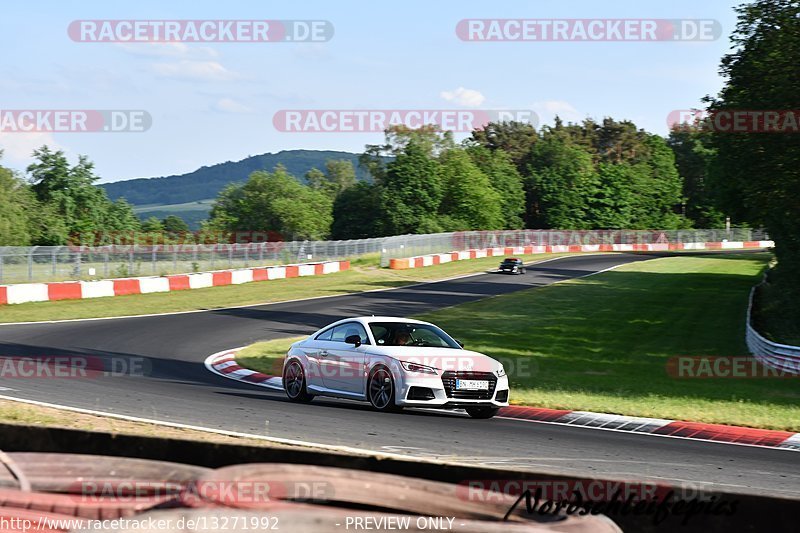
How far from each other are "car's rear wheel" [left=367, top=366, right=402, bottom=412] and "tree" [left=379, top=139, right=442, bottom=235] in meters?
93.6

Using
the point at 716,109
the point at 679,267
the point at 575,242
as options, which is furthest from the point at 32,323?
the point at 575,242

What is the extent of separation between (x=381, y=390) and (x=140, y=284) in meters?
26.3

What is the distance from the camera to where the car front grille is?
13.9m

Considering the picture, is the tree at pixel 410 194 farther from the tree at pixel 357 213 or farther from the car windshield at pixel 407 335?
the car windshield at pixel 407 335

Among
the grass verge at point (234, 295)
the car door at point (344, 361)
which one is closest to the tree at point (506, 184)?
the grass verge at point (234, 295)

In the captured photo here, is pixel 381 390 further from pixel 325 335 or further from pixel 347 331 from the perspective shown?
pixel 325 335

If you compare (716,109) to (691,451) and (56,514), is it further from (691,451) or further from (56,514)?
(56,514)

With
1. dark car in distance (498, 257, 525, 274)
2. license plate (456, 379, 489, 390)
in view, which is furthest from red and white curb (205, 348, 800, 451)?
dark car in distance (498, 257, 525, 274)

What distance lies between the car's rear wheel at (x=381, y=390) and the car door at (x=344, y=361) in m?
0.23

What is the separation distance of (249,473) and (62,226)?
270 feet

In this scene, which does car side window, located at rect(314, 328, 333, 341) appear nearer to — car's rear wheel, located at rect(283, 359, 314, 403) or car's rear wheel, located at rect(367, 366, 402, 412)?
car's rear wheel, located at rect(283, 359, 314, 403)

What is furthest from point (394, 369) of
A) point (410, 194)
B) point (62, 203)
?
point (410, 194)

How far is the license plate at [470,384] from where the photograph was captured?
1396 cm

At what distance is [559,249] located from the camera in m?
96.6
